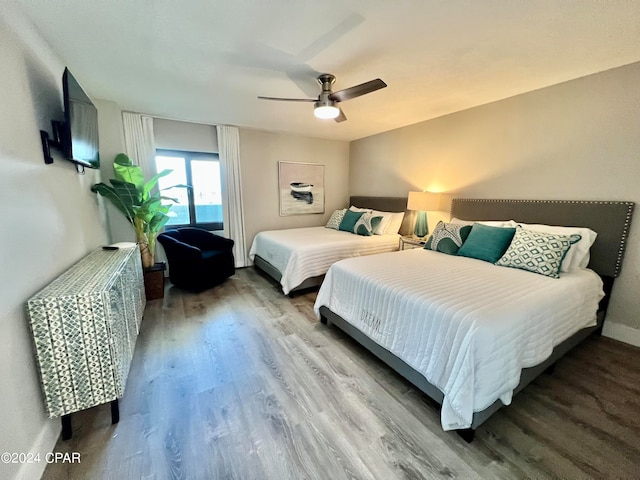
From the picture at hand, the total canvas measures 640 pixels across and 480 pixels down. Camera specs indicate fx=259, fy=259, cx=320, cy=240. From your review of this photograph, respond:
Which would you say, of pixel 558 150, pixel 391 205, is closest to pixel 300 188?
pixel 391 205

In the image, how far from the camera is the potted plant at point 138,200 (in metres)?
2.90

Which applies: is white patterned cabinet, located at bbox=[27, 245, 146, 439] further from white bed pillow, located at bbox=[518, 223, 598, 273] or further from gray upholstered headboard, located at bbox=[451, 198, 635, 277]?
gray upholstered headboard, located at bbox=[451, 198, 635, 277]

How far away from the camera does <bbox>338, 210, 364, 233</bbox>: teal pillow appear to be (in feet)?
14.5

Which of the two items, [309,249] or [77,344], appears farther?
[309,249]

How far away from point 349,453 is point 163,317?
7.90 feet

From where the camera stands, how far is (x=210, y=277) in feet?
11.9

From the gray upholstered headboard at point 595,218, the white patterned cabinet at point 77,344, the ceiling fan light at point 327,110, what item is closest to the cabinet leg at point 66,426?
the white patterned cabinet at point 77,344

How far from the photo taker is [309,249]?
11.0ft

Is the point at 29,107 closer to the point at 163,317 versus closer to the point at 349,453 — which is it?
the point at 163,317

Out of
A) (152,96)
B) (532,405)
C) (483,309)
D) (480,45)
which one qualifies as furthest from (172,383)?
(480,45)

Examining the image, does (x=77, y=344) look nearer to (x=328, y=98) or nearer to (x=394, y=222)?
(x=328, y=98)

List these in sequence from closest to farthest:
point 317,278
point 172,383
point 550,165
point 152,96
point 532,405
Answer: point 532,405, point 172,383, point 550,165, point 152,96, point 317,278

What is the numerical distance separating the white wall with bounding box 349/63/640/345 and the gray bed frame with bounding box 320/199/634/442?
0.08 m

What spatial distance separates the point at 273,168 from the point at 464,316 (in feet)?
13.3
